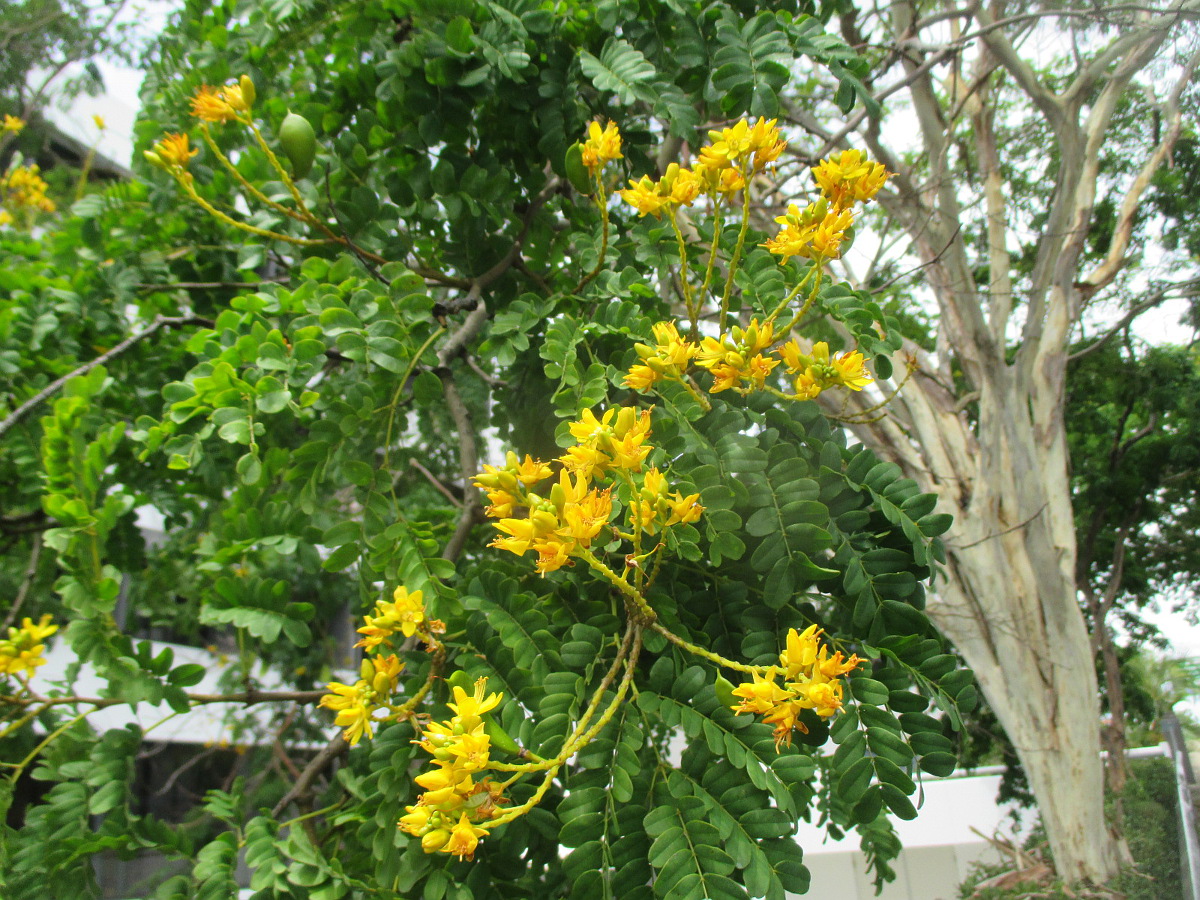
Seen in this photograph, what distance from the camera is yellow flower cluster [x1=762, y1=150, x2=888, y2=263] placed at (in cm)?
75

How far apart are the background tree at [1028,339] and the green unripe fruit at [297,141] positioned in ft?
4.93

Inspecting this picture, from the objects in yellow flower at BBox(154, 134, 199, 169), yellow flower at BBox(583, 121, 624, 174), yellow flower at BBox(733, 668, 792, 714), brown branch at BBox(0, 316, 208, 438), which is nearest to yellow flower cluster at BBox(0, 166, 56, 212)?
brown branch at BBox(0, 316, 208, 438)

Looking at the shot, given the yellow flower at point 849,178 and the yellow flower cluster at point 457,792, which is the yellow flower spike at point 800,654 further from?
the yellow flower at point 849,178

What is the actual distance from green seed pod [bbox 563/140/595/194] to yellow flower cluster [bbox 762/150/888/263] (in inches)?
11.9

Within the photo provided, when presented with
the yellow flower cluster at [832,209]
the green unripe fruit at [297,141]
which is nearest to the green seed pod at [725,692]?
the yellow flower cluster at [832,209]

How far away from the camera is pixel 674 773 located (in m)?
0.74

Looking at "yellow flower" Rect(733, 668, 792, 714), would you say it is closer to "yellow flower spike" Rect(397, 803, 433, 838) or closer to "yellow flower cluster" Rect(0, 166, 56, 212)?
"yellow flower spike" Rect(397, 803, 433, 838)

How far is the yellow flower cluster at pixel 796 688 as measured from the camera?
1.89 ft

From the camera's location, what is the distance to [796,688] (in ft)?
1.91

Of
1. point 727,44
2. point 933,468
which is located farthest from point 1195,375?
point 727,44

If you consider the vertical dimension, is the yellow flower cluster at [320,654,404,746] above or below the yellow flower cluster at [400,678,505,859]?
above

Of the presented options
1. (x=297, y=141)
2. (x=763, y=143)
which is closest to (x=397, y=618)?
(x=763, y=143)

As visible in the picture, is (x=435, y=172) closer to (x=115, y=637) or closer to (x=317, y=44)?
(x=317, y=44)

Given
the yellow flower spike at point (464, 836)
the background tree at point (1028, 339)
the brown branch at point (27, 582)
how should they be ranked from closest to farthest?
the yellow flower spike at point (464, 836) < the brown branch at point (27, 582) < the background tree at point (1028, 339)
